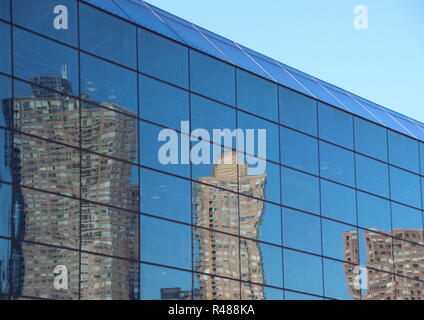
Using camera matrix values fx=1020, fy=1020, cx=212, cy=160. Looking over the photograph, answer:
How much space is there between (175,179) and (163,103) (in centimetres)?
276

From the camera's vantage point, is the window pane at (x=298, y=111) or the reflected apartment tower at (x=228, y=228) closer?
the reflected apartment tower at (x=228, y=228)

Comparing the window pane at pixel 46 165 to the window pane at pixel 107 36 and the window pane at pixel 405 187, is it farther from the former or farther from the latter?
the window pane at pixel 405 187

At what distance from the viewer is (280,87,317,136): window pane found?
139 ft

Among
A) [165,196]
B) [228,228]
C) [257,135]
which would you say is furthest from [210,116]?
[165,196]

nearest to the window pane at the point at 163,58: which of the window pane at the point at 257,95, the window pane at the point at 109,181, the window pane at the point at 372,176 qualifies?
the window pane at the point at 257,95

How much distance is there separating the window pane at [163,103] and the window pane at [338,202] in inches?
Answer: 339

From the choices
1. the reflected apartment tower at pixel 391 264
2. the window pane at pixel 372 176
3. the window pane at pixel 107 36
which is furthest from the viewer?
the window pane at pixel 372 176

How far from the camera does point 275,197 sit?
40.3m

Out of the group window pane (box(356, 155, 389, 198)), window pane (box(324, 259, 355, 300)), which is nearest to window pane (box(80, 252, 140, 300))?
window pane (box(324, 259, 355, 300))

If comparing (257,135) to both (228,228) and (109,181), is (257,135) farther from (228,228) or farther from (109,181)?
(109,181)

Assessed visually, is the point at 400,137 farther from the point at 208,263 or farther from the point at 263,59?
the point at 208,263

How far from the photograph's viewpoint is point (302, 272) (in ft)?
134

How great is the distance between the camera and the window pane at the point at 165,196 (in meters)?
34.5

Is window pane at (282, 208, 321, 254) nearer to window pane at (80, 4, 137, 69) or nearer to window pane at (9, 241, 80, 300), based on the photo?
window pane at (80, 4, 137, 69)
